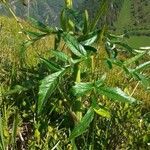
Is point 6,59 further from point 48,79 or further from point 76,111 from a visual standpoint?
point 48,79

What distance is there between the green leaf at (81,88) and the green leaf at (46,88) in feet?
0.33

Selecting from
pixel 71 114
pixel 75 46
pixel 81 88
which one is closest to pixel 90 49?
pixel 75 46

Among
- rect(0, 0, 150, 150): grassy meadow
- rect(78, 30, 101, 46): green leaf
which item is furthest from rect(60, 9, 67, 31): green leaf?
rect(78, 30, 101, 46): green leaf

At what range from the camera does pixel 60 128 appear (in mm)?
3053

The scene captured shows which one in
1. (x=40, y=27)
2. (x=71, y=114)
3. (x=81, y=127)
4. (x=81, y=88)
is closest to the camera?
→ (x=81, y=127)

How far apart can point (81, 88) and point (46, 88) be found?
7.0 inches

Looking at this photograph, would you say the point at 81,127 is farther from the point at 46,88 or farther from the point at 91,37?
the point at 91,37

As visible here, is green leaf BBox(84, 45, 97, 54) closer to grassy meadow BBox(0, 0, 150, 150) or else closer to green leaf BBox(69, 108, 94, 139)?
grassy meadow BBox(0, 0, 150, 150)

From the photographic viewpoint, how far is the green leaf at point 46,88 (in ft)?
6.19

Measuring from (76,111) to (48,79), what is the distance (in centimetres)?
65

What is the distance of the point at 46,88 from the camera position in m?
1.94

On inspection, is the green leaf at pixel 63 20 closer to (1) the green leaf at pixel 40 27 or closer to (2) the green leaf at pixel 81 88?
(1) the green leaf at pixel 40 27

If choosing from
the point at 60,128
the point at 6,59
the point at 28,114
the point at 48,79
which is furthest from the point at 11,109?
the point at 6,59

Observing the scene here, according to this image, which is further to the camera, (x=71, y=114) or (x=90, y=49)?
(x=71, y=114)
